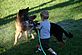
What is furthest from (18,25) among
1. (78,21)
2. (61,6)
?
(61,6)

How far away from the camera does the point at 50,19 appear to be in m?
15.4

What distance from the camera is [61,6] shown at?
61.1 ft

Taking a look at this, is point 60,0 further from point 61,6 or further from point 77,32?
point 77,32

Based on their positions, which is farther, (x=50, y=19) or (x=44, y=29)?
(x=50, y=19)

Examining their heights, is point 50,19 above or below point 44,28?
below

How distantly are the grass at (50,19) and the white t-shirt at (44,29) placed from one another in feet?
4.61

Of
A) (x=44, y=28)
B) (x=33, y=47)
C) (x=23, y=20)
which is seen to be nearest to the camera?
(x=44, y=28)

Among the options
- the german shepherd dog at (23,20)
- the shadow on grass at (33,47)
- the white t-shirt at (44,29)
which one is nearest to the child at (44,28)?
the white t-shirt at (44,29)

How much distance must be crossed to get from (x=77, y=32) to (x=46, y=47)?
12.4 ft

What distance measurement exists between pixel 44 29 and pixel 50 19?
704cm

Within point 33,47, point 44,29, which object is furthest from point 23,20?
point 44,29

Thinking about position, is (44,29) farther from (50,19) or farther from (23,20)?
(50,19)

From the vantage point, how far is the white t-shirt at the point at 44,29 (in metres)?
8.36

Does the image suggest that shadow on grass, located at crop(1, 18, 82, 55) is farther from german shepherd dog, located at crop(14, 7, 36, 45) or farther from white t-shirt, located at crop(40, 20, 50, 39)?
white t-shirt, located at crop(40, 20, 50, 39)
